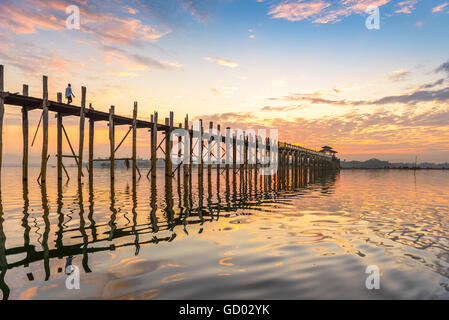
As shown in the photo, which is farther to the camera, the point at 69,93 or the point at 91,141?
the point at 91,141

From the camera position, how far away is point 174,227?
745 cm


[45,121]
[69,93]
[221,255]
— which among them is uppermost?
[69,93]

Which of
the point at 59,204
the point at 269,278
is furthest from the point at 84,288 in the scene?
the point at 59,204

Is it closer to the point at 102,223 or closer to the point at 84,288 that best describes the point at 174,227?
the point at 102,223

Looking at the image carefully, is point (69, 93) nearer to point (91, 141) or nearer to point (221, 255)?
point (91, 141)

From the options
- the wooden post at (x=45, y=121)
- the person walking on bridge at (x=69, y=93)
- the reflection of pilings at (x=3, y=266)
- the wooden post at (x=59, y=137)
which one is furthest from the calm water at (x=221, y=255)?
the person walking on bridge at (x=69, y=93)

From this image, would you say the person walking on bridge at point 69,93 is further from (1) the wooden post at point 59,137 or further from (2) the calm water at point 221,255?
(2) the calm water at point 221,255

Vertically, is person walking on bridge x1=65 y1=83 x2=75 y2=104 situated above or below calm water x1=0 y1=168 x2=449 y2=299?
above

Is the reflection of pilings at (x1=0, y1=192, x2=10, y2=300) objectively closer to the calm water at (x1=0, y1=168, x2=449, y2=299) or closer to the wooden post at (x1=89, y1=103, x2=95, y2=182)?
the calm water at (x1=0, y1=168, x2=449, y2=299)

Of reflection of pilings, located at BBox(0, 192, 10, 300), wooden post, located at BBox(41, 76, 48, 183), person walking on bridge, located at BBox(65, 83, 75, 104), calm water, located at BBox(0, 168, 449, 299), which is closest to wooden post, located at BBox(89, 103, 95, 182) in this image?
person walking on bridge, located at BBox(65, 83, 75, 104)

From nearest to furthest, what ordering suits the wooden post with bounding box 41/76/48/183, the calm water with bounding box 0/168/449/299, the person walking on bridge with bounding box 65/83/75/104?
1. the calm water with bounding box 0/168/449/299
2. the wooden post with bounding box 41/76/48/183
3. the person walking on bridge with bounding box 65/83/75/104

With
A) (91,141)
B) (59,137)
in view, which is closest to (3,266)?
(59,137)

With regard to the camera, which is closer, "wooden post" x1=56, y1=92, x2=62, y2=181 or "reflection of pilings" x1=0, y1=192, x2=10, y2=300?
"reflection of pilings" x1=0, y1=192, x2=10, y2=300
